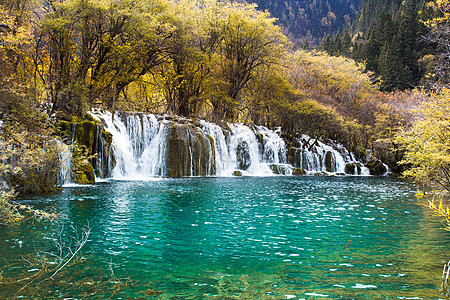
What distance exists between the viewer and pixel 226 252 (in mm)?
6848

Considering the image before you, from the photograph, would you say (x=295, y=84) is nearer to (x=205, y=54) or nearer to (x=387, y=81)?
(x=205, y=54)

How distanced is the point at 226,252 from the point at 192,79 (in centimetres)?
3136

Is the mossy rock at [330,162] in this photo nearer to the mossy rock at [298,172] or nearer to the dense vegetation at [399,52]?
the mossy rock at [298,172]

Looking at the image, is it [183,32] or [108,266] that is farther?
[183,32]

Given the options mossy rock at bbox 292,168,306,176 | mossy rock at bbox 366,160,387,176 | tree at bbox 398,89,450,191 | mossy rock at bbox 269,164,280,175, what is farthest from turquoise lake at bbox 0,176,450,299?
mossy rock at bbox 366,160,387,176

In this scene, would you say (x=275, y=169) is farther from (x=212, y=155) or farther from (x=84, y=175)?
(x=84, y=175)

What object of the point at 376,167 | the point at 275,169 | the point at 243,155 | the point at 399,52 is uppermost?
the point at 399,52

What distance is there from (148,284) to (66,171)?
14379 mm

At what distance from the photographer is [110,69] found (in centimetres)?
2642

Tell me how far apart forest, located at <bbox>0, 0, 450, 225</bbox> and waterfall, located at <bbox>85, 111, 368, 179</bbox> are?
Result: 125 inches

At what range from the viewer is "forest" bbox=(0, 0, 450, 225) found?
1264 cm

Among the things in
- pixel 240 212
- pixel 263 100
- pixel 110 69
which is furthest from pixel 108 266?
pixel 263 100

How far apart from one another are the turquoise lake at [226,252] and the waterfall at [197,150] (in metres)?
13.1

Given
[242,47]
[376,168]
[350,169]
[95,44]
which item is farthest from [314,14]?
[95,44]
